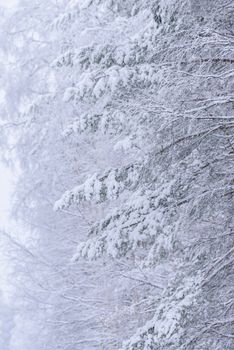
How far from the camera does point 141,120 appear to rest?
6.01 metres

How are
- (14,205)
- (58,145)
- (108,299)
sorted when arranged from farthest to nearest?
(14,205) < (58,145) < (108,299)

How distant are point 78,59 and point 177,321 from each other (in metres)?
2.79

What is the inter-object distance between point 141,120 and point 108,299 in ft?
18.1

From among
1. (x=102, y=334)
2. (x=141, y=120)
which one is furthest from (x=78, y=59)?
(x=102, y=334)

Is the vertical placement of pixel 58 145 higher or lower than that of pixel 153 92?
lower

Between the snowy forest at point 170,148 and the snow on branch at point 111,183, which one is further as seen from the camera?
the snow on branch at point 111,183

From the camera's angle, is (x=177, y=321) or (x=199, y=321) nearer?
(x=177, y=321)

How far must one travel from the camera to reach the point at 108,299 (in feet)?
35.2

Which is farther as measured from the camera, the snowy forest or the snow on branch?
the snow on branch

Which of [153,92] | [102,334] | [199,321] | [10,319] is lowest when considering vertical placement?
[10,319]

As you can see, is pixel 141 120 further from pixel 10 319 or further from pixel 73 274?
pixel 10 319

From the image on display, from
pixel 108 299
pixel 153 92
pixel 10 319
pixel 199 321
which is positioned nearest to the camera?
pixel 199 321

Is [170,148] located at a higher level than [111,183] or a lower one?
higher

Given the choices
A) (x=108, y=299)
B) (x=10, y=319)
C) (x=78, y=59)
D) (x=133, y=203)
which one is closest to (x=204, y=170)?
(x=133, y=203)
